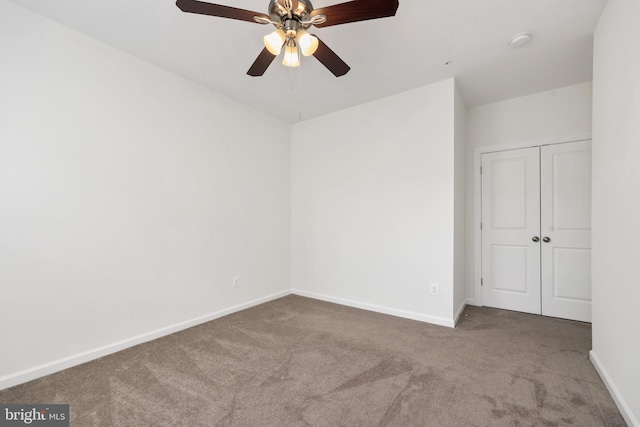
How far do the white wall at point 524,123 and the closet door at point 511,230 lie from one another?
156 millimetres

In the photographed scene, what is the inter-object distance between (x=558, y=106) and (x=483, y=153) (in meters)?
0.89

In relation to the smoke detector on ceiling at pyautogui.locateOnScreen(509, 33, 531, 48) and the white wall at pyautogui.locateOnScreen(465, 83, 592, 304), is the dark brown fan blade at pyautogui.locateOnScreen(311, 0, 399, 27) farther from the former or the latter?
the white wall at pyautogui.locateOnScreen(465, 83, 592, 304)

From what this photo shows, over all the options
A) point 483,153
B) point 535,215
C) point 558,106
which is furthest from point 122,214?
point 558,106

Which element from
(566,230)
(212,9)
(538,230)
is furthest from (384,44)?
(566,230)

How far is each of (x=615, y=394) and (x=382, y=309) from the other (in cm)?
204

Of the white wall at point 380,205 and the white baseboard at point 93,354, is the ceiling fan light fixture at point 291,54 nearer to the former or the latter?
the white wall at point 380,205

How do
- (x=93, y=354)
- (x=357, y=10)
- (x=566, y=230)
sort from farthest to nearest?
(x=566, y=230), (x=93, y=354), (x=357, y=10)

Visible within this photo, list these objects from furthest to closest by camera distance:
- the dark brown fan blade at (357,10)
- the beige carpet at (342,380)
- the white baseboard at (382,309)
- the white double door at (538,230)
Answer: the white double door at (538,230), the white baseboard at (382,309), the beige carpet at (342,380), the dark brown fan blade at (357,10)

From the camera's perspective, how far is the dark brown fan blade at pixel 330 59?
178cm

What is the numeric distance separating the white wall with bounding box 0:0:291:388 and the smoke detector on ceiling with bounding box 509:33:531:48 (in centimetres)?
295

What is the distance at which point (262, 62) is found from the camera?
Answer: 1.95 metres

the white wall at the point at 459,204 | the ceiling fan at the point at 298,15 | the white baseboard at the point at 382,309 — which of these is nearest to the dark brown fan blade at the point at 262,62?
the ceiling fan at the point at 298,15

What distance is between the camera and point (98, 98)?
2369 mm

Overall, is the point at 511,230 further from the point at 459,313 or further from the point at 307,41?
the point at 307,41
